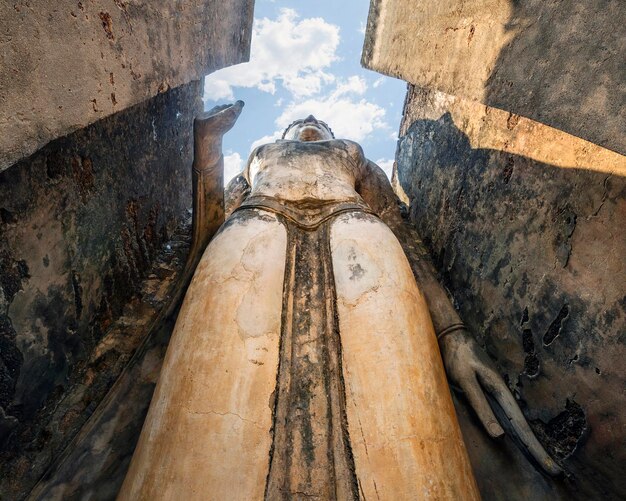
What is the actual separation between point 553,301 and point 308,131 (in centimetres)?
237

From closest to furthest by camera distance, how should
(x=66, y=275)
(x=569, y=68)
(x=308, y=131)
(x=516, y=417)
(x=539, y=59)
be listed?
1. (x=569, y=68)
2. (x=539, y=59)
3. (x=516, y=417)
4. (x=66, y=275)
5. (x=308, y=131)

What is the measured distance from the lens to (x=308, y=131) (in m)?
3.38

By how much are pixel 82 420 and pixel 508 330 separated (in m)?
1.91

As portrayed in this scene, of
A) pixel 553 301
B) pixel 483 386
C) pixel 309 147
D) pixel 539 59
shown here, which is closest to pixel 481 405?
pixel 483 386

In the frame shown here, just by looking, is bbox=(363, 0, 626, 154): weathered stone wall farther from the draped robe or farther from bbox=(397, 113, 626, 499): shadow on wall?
the draped robe

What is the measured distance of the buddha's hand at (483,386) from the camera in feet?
4.90

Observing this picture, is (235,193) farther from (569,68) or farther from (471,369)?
(569,68)

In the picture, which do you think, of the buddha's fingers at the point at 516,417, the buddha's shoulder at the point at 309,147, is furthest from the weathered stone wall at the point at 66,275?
the buddha's fingers at the point at 516,417

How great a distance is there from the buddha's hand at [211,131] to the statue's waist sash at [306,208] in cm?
37

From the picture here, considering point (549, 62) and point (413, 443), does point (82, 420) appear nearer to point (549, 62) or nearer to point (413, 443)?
point (413, 443)

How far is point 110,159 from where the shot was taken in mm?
1989

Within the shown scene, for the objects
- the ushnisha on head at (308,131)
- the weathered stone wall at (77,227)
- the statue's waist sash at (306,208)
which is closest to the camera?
the weathered stone wall at (77,227)

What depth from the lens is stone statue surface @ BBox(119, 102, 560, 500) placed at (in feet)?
3.74

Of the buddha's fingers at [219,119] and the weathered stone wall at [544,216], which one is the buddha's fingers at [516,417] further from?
the buddha's fingers at [219,119]
